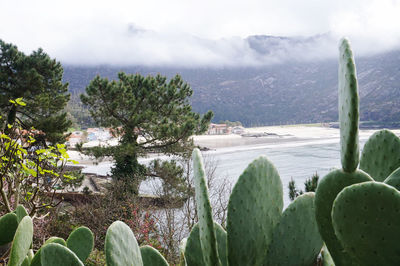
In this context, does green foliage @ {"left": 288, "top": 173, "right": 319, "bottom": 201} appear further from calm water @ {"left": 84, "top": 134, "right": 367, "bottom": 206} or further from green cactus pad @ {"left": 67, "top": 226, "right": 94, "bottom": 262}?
green cactus pad @ {"left": 67, "top": 226, "right": 94, "bottom": 262}

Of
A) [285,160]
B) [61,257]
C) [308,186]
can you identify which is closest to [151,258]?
[61,257]

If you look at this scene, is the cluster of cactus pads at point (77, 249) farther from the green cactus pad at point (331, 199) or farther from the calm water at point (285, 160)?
the calm water at point (285, 160)

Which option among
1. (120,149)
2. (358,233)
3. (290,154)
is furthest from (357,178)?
(290,154)

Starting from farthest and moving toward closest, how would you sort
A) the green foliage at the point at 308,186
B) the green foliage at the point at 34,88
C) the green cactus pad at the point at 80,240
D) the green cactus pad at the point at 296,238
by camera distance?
1. the green foliage at the point at 34,88
2. the green foliage at the point at 308,186
3. the green cactus pad at the point at 80,240
4. the green cactus pad at the point at 296,238

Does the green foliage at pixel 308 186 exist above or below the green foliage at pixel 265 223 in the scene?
below

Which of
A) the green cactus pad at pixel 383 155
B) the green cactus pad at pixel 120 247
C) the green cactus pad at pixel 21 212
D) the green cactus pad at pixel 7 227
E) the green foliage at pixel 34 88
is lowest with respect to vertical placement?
the green cactus pad at pixel 7 227

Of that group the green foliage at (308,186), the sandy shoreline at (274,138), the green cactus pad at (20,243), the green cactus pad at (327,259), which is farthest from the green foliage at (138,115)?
the sandy shoreline at (274,138)

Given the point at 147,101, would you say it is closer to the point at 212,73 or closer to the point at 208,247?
the point at 208,247

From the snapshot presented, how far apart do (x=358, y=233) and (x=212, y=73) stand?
88.4 m

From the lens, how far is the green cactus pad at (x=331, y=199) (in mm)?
431

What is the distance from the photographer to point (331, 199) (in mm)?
444

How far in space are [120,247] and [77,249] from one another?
1.91 feet

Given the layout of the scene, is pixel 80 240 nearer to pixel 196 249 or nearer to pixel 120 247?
pixel 196 249

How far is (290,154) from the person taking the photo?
1249 inches
